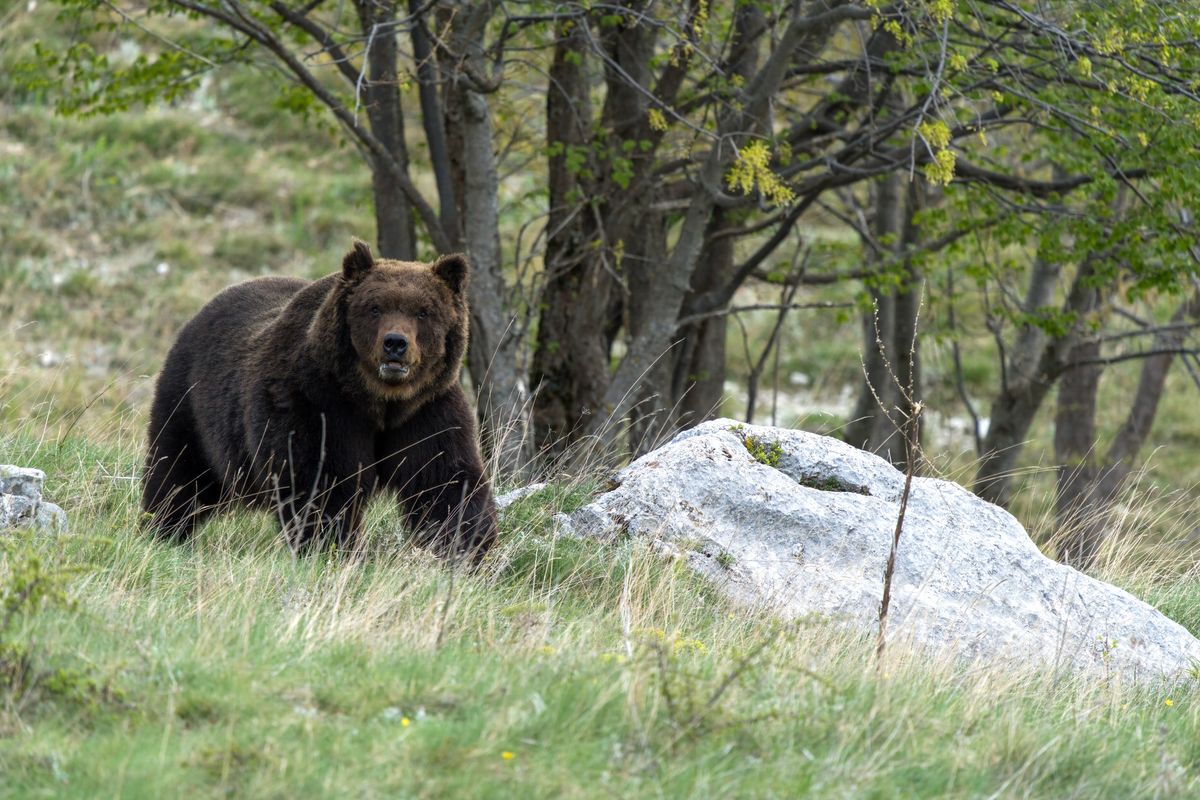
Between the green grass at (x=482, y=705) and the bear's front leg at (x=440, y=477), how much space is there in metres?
0.52

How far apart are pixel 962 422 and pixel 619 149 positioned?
9.70 metres

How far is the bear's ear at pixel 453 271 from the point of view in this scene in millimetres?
6512

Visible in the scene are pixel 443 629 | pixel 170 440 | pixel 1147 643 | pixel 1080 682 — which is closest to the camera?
pixel 443 629

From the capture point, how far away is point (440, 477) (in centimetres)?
642

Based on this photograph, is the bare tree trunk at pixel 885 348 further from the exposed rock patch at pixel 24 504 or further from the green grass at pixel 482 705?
the exposed rock patch at pixel 24 504

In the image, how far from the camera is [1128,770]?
14.8 feet

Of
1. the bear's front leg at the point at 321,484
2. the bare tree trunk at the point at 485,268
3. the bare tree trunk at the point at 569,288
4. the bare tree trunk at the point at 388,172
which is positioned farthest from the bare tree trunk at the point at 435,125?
the bear's front leg at the point at 321,484

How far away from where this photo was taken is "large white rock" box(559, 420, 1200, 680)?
6293 mm

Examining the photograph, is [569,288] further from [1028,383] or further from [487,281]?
[1028,383]

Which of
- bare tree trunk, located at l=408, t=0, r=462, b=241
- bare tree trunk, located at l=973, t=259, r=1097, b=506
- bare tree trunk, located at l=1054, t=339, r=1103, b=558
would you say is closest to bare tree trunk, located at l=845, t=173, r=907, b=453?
bare tree trunk, located at l=973, t=259, r=1097, b=506

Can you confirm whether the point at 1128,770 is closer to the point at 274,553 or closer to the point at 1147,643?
the point at 1147,643

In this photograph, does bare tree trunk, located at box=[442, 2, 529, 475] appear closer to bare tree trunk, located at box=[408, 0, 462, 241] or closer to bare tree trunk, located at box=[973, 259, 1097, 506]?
bare tree trunk, located at box=[408, 0, 462, 241]

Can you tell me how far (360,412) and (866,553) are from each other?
2528 millimetres

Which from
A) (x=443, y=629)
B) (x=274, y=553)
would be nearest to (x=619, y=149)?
(x=274, y=553)
